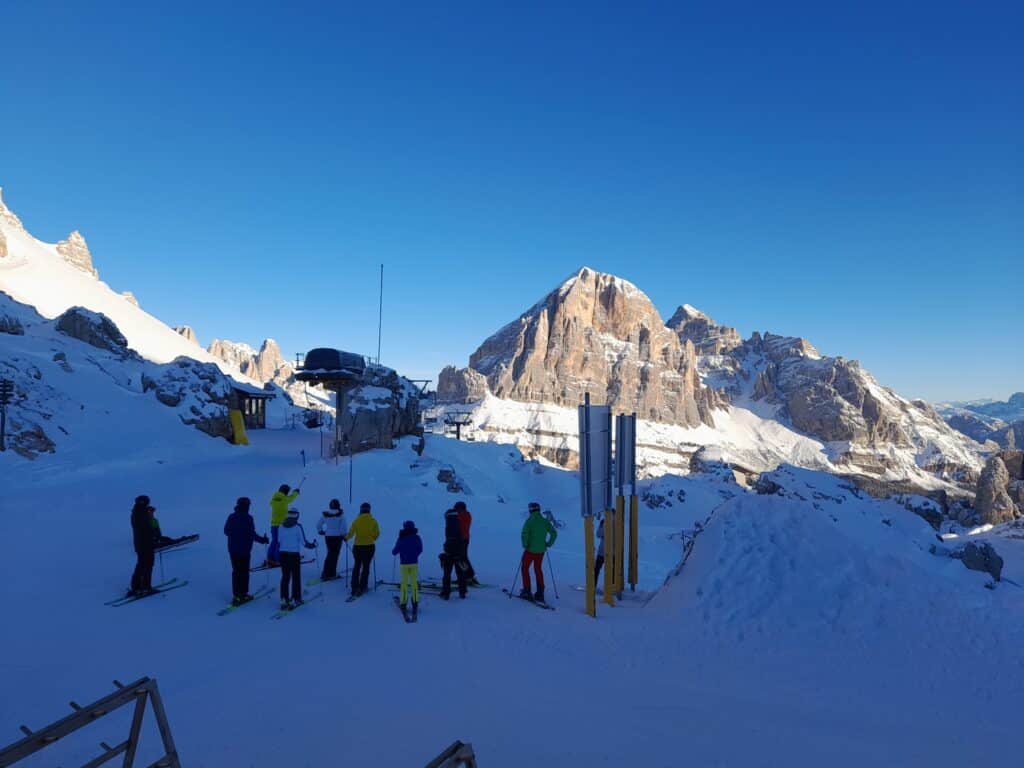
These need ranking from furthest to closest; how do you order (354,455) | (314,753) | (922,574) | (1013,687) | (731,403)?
(731,403)
(354,455)
(922,574)
(1013,687)
(314,753)

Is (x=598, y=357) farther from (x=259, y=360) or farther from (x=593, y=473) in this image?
(x=593, y=473)

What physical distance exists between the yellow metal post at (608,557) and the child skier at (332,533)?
475 cm

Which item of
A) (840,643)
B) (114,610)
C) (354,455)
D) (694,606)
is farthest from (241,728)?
(354,455)

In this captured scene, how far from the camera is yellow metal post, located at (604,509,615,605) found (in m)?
10.1

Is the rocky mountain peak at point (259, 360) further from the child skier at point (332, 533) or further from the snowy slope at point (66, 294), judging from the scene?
the child skier at point (332, 533)

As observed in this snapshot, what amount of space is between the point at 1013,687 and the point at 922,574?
102 inches

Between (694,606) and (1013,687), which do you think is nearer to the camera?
(1013,687)

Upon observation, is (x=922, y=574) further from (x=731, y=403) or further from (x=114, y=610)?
(x=731, y=403)

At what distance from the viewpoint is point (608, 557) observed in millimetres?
10109

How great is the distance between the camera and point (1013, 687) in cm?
688

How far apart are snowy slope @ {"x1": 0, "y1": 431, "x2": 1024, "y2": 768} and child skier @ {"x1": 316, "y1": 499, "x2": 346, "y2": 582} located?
62 centimetres

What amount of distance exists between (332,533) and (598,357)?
125039 mm

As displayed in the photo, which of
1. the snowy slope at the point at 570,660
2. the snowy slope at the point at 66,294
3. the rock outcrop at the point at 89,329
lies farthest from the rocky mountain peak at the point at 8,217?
the snowy slope at the point at 570,660

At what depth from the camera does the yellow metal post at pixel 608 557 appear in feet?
33.0
